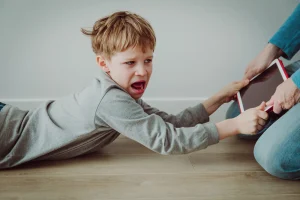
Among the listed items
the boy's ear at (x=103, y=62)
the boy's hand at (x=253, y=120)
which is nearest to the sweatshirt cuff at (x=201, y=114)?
the boy's hand at (x=253, y=120)

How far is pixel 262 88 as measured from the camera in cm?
108

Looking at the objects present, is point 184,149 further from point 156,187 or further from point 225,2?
point 225,2

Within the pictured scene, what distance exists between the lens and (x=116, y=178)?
3.00 ft

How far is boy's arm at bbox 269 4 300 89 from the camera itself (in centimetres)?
112

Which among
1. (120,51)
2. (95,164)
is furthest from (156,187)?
(120,51)

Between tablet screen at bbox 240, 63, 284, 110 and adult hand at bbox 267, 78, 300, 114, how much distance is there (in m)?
0.14

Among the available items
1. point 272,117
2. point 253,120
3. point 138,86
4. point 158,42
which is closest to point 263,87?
point 272,117

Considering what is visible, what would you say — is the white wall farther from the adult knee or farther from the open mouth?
the adult knee

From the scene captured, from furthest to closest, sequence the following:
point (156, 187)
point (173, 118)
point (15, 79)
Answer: point (15, 79), point (173, 118), point (156, 187)

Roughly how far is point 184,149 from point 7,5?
908 millimetres

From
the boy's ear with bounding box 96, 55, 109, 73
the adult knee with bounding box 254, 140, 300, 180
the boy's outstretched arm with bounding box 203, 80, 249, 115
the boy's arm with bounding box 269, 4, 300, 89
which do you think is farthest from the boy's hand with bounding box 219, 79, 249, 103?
the boy's ear with bounding box 96, 55, 109, 73

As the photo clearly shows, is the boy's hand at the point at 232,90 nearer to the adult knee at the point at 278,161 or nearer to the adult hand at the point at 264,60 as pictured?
the adult hand at the point at 264,60

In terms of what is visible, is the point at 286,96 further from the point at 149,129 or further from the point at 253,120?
the point at 149,129

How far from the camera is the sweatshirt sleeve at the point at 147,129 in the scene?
0.91 metres
